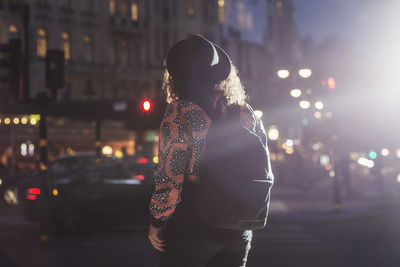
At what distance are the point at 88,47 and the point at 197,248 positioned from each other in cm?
4294

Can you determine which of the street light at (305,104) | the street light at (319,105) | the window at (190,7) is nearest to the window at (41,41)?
the window at (190,7)

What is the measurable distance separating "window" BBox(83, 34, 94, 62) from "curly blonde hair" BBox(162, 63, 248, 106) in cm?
4207

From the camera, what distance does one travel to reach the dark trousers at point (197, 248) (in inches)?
123

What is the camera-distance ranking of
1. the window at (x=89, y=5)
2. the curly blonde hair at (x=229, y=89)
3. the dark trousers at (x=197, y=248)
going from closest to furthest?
the dark trousers at (x=197, y=248)
the curly blonde hair at (x=229, y=89)
the window at (x=89, y=5)

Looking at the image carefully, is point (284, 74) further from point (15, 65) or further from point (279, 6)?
point (279, 6)

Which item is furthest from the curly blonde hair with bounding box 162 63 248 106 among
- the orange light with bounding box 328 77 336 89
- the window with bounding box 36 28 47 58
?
the window with bounding box 36 28 47 58

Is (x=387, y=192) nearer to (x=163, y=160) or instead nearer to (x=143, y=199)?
(x=143, y=199)

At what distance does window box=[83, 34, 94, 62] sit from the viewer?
44.8 metres

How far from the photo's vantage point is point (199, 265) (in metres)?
3.14

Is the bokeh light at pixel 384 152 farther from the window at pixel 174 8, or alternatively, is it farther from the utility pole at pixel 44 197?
the window at pixel 174 8

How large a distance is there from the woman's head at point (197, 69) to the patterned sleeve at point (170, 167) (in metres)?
0.14

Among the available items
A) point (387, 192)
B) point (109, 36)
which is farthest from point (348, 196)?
point (109, 36)

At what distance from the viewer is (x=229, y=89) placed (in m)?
3.38

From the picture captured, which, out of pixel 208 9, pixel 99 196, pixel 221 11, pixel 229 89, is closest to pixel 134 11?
pixel 208 9
